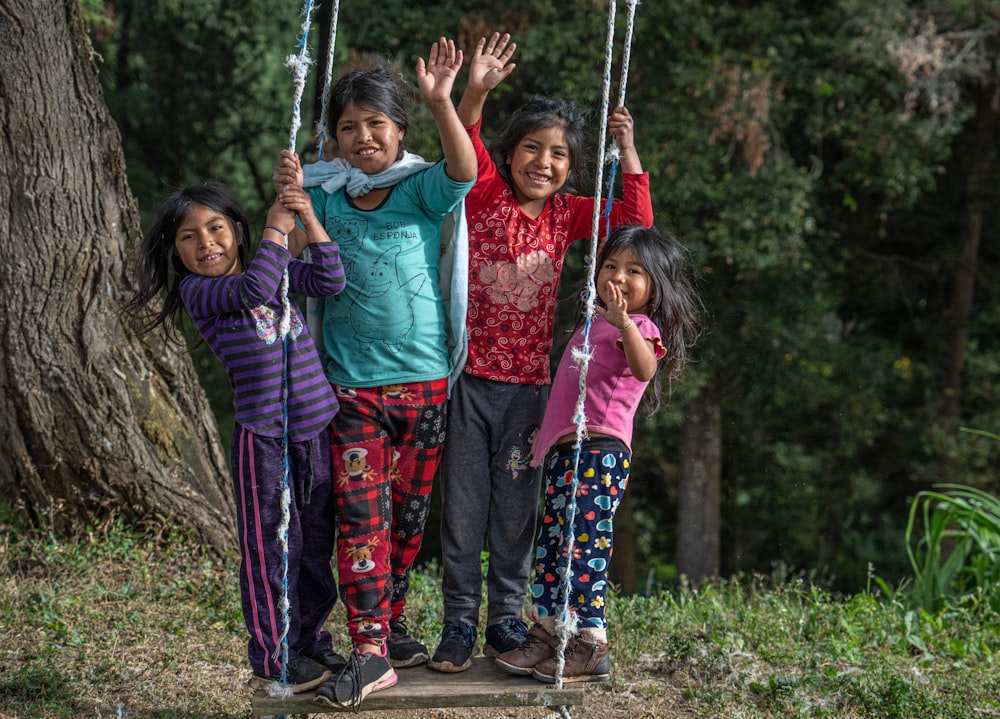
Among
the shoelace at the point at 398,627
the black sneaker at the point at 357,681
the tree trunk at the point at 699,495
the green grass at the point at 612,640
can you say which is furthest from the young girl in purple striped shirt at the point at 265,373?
the tree trunk at the point at 699,495

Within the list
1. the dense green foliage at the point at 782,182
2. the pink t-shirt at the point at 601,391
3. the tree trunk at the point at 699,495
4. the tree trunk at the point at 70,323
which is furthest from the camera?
the tree trunk at the point at 699,495

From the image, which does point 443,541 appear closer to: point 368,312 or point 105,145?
point 368,312

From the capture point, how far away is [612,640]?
428 cm

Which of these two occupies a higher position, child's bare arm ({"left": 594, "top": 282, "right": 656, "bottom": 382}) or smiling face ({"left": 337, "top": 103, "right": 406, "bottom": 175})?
smiling face ({"left": 337, "top": 103, "right": 406, "bottom": 175})

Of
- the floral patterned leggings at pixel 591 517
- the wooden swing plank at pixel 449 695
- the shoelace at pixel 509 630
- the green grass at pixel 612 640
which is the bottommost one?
the green grass at pixel 612 640

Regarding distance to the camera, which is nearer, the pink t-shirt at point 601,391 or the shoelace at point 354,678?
the shoelace at point 354,678

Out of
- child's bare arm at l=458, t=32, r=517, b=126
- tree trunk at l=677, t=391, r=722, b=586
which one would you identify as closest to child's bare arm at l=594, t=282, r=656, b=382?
child's bare arm at l=458, t=32, r=517, b=126

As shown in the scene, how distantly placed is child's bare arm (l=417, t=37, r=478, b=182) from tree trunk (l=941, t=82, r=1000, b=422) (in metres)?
7.79

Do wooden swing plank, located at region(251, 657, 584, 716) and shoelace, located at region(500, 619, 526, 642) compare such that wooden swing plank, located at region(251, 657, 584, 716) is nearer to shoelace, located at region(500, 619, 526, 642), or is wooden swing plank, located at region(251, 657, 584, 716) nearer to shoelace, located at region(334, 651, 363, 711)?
shoelace, located at region(334, 651, 363, 711)

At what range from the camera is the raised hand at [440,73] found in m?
2.76

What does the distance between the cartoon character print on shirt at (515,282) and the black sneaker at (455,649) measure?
89 cm

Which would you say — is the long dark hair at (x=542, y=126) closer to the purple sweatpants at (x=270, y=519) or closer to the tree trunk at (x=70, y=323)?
the purple sweatpants at (x=270, y=519)

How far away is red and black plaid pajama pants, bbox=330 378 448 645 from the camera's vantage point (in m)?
2.92

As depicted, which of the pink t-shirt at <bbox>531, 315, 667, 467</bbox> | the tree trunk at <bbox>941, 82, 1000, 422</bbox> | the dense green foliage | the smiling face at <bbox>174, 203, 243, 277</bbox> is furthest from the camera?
the tree trunk at <bbox>941, 82, 1000, 422</bbox>
